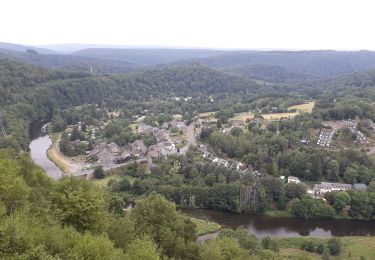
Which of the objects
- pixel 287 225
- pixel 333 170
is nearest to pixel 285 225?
pixel 287 225

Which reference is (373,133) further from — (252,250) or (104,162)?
(252,250)

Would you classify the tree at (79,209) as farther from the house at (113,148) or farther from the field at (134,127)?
the field at (134,127)

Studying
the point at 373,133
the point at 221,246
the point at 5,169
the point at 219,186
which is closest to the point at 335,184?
the point at 219,186

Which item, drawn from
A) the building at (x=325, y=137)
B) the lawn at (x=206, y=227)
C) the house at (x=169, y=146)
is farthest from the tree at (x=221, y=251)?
the building at (x=325, y=137)

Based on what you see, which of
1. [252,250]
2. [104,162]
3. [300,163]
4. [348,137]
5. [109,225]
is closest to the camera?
[109,225]

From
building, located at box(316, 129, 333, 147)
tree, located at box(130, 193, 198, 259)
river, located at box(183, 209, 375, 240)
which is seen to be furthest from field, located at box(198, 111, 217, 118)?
tree, located at box(130, 193, 198, 259)

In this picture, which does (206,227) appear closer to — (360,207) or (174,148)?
(360,207)
